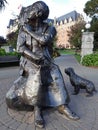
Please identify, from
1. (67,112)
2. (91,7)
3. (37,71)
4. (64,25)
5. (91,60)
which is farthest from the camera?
(64,25)

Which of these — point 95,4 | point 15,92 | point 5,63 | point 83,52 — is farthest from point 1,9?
point 95,4

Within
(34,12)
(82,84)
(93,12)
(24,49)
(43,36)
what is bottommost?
(82,84)

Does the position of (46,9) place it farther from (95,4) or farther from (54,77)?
(95,4)

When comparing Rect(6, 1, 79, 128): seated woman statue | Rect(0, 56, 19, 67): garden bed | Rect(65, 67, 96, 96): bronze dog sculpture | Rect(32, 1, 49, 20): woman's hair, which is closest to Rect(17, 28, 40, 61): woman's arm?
Rect(6, 1, 79, 128): seated woman statue

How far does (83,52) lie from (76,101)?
1257cm

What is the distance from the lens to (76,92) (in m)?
6.15

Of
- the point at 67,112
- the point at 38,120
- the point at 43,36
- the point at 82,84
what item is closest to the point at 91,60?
the point at 82,84

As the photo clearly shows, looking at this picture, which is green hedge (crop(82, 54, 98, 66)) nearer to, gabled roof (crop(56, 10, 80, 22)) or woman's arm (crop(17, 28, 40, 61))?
woman's arm (crop(17, 28, 40, 61))

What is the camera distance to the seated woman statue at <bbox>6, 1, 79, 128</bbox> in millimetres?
4312

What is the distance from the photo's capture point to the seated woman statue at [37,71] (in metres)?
4.31

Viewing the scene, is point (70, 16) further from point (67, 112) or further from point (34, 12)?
point (67, 112)

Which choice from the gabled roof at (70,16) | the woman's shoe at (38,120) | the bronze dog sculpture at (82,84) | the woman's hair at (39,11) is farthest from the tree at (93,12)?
the gabled roof at (70,16)

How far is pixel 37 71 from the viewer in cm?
441

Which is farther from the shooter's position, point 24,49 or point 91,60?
point 91,60
